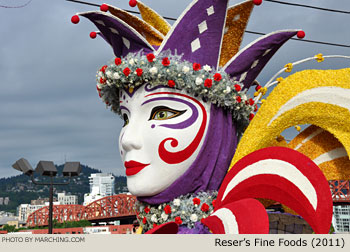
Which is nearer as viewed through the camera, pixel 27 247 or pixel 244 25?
pixel 27 247

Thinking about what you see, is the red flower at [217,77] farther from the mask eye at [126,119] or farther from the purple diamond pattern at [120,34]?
the mask eye at [126,119]

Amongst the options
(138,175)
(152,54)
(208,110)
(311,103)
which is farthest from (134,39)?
(311,103)

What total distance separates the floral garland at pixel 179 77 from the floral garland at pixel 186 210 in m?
1.06

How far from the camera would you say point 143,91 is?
476cm

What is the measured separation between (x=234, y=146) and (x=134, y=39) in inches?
66.6

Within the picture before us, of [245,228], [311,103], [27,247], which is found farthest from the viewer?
[311,103]

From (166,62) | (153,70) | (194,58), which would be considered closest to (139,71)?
(153,70)

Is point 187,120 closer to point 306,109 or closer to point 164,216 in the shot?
point 164,216

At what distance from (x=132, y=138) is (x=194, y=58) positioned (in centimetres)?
115

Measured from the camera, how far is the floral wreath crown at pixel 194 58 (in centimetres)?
462

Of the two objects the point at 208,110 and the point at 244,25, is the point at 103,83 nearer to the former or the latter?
the point at 208,110

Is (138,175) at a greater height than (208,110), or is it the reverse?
(208,110)

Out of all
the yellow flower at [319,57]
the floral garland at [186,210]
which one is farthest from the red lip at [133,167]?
the yellow flower at [319,57]

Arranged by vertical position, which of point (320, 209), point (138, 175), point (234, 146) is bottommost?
point (320, 209)
